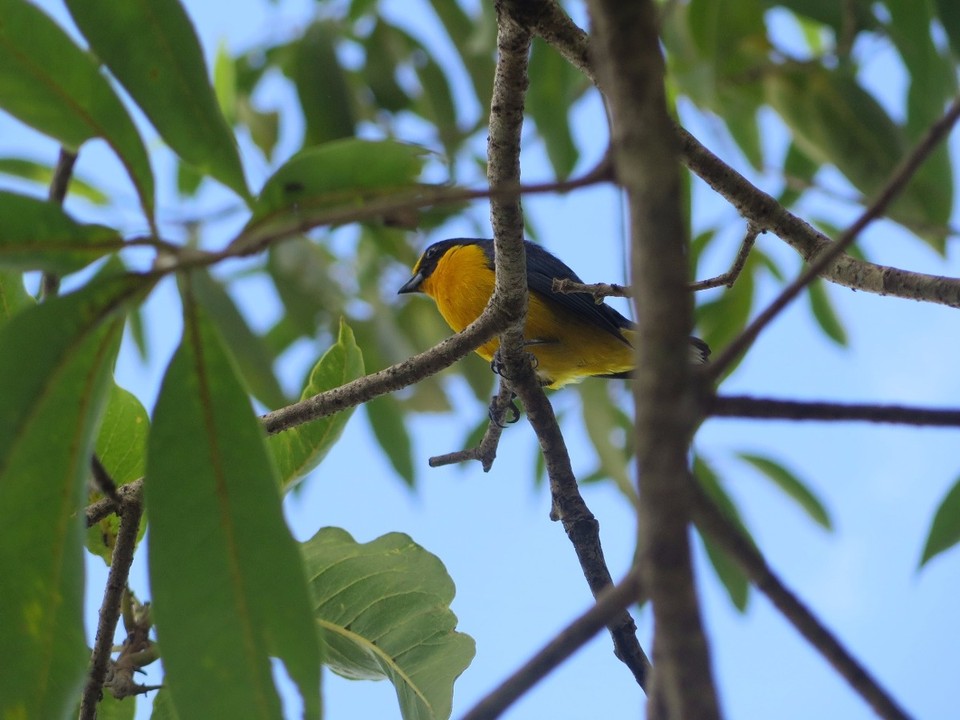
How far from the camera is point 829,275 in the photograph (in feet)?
4.59

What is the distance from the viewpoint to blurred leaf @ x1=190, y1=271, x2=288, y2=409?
2.59 metres

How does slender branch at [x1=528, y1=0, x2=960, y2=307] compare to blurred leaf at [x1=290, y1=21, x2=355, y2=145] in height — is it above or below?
below

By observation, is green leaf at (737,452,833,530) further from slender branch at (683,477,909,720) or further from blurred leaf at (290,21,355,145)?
slender branch at (683,477,909,720)

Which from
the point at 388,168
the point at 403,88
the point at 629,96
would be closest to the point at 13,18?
the point at 388,168

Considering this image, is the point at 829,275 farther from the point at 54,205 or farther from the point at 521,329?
the point at 54,205

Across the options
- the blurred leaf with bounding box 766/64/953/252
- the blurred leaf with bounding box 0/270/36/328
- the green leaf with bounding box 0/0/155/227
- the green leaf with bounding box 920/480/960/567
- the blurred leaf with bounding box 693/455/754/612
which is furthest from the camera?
the blurred leaf with bounding box 693/455/754/612

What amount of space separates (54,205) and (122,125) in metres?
0.15

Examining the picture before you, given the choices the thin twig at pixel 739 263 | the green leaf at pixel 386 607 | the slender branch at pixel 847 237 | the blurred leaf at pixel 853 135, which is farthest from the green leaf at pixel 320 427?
the blurred leaf at pixel 853 135

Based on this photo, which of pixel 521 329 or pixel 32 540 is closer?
pixel 32 540

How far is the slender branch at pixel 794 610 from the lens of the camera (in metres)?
0.65

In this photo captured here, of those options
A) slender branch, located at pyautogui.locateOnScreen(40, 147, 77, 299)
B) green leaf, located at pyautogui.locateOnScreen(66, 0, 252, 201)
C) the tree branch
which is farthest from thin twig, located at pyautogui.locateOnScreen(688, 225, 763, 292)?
slender branch, located at pyautogui.locateOnScreen(40, 147, 77, 299)

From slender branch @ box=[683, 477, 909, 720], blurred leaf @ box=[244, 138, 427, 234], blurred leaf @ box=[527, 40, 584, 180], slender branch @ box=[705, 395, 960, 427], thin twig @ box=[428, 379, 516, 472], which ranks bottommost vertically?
slender branch @ box=[683, 477, 909, 720]

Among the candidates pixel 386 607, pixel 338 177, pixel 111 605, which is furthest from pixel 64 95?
pixel 386 607

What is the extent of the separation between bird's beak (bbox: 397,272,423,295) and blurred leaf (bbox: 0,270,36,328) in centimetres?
252
